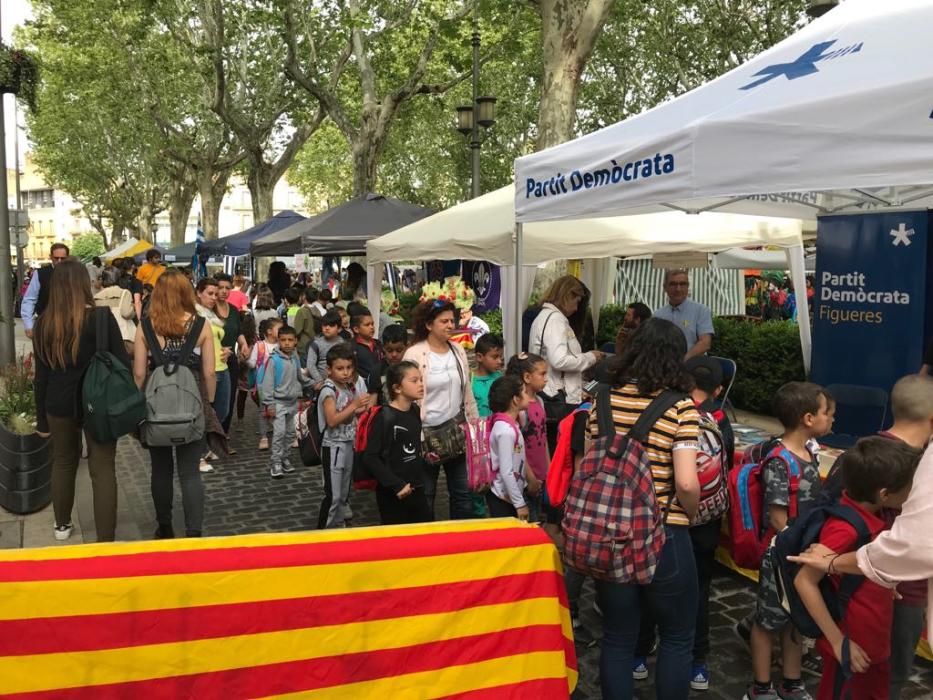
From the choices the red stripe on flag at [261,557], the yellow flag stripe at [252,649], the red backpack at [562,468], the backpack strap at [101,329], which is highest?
the backpack strap at [101,329]

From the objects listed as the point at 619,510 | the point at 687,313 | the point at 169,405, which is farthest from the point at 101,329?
the point at 687,313

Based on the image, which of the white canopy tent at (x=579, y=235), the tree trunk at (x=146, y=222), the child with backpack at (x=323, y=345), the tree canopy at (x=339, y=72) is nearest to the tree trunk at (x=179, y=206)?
the tree canopy at (x=339, y=72)

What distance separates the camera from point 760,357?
1084 cm

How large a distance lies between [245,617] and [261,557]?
0.63ft

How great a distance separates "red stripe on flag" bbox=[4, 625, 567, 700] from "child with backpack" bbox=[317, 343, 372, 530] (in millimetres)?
2511

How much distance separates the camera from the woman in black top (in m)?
4.66

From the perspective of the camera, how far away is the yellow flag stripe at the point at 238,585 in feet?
8.06

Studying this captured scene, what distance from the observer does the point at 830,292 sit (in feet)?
23.7

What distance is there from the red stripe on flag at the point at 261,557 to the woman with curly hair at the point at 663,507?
460 millimetres

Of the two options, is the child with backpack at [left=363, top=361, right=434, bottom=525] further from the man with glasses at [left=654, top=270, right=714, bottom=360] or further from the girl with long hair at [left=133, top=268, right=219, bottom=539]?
the man with glasses at [left=654, top=270, right=714, bottom=360]

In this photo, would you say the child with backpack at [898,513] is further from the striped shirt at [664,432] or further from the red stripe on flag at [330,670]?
the red stripe on flag at [330,670]

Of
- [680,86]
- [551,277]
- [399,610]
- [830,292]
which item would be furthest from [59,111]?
[399,610]

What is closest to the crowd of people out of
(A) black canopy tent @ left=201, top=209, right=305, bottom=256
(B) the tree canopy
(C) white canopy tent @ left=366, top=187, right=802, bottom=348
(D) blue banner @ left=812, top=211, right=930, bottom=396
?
(C) white canopy tent @ left=366, top=187, right=802, bottom=348

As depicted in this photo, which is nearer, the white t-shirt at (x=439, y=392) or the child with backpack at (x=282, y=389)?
the white t-shirt at (x=439, y=392)
